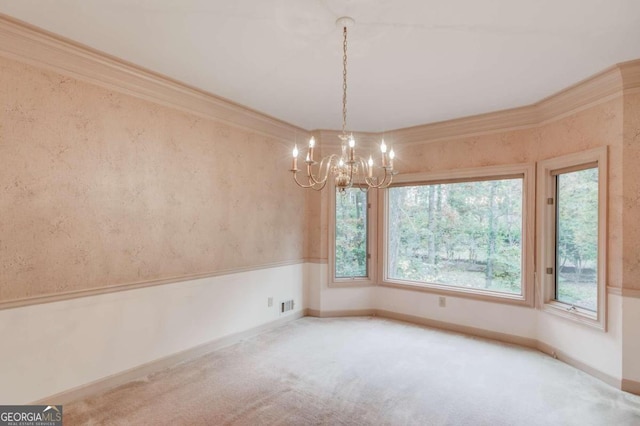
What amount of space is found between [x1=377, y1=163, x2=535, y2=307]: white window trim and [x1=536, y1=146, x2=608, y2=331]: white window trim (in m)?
0.09

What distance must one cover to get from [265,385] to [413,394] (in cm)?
131

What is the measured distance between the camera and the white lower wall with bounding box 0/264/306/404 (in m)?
2.47

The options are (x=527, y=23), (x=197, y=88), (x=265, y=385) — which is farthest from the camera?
(x=197, y=88)

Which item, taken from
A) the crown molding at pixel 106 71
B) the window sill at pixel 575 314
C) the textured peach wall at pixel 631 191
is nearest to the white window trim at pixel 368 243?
the crown molding at pixel 106 71

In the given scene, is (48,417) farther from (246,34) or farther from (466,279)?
(466,279)

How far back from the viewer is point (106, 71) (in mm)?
2949

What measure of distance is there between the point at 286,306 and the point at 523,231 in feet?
10.8

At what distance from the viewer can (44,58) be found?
8.55 feet

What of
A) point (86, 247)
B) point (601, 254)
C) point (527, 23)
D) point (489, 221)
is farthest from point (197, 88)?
point (601, 254)

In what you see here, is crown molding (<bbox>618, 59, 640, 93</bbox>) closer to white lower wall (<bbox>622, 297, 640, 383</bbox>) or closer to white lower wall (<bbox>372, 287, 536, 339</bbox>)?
white lower wall (<bbox>622, 297, 640, 383</bbox>)

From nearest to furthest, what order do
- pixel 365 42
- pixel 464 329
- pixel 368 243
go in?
pixel 365 42 < pixel 464 329 < pixel 368 243

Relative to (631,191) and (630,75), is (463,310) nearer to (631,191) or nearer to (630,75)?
(631,191)

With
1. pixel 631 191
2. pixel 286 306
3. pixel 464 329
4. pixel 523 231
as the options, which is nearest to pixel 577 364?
pixel 464 329

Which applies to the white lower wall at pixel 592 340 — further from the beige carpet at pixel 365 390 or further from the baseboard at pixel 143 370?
the baseboard at pixel 143 370
